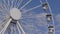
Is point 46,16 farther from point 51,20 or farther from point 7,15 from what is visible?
point 7,15

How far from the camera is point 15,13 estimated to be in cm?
3300

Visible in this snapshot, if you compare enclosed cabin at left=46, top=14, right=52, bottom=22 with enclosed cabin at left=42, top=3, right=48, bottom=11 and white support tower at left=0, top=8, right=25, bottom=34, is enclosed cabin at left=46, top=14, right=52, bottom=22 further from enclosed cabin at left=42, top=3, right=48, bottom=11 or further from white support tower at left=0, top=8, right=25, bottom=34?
white support tower at left=0, top=8, right=25, bottom=34

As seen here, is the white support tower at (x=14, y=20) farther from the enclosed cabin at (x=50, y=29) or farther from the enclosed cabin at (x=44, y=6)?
the enclosed cabin at (x=44, y=6)

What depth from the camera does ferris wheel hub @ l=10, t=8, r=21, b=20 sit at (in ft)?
108

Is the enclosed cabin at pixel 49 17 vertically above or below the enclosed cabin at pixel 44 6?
below

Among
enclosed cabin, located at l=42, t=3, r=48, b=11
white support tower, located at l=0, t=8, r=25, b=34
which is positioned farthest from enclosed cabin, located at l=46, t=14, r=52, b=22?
white support tower, located at l=0, t=8, r=25, b=34

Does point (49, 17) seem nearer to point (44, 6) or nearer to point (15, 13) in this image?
point (44, 6)

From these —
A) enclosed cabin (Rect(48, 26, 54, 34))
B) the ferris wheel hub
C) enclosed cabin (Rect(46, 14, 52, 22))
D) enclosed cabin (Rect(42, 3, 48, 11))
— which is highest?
enclosed cabin (Rect(42, 3, 48, 11))

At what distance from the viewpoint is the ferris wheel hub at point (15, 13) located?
32781mm

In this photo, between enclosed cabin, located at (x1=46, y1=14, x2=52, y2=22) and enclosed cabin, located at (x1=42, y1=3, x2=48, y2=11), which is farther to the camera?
enclosed cabin, located at (x1=42, y1=3, x2=48, y2=11)

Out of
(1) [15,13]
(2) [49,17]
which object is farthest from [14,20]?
(2) [49,17]

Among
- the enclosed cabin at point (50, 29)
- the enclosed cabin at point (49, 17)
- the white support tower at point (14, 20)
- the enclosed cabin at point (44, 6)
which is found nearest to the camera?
the white support tower at point (14, 20)

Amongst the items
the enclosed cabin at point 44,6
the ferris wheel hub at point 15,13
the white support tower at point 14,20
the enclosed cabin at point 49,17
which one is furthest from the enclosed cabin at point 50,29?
the ferris wheel hub at point 15,13

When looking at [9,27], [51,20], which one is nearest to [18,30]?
[9,27]
